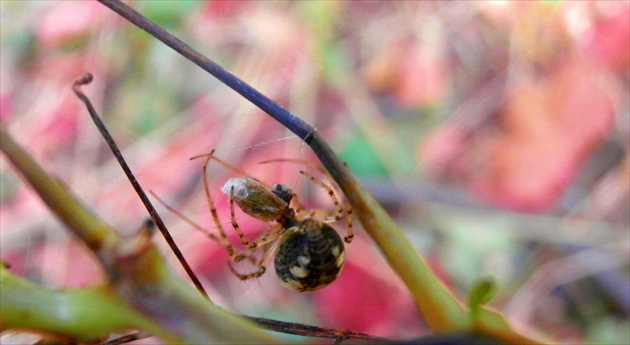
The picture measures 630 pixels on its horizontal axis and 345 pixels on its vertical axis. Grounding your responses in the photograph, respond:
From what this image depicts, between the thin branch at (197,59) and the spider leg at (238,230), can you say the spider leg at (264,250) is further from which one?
the thin branch at (197,59)

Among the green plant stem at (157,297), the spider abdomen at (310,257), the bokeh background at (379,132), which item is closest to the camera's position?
the green plant stem at (157,297)

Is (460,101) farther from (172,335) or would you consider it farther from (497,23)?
(172,335)

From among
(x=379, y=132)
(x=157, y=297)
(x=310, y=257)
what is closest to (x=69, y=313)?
(x=157, y=297)

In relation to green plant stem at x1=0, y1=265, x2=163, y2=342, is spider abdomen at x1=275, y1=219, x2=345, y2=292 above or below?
above

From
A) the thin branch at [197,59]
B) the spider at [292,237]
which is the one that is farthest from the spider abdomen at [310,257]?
the thin branch at [197,59]

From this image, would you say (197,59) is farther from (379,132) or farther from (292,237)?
(379,132)

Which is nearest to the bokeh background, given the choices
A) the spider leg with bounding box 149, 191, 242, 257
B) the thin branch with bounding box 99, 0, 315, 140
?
the spider leg with bounding box 149, 191, 242, 257

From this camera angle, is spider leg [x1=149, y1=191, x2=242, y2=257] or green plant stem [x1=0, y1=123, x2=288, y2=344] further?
spider leg [x1=149, y1=191, x2=242, y2=257]

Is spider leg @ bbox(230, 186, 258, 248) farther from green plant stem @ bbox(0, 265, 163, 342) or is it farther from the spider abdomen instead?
green plant stem @ bbox(0, 265, 163, 342)
